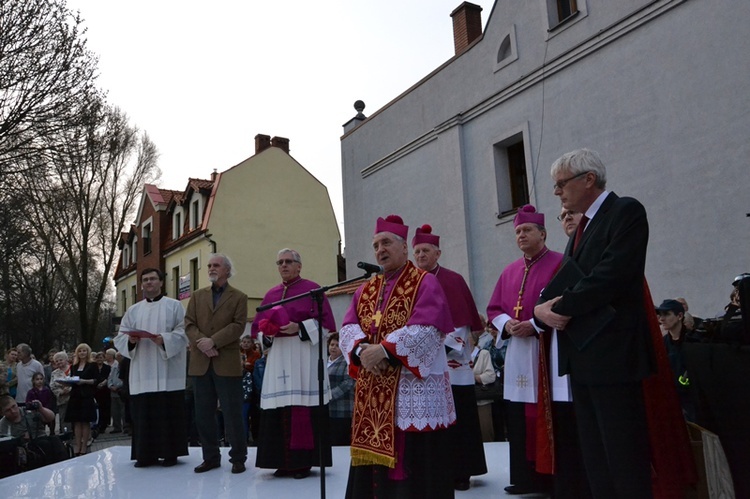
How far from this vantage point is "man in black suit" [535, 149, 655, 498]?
2734 mm

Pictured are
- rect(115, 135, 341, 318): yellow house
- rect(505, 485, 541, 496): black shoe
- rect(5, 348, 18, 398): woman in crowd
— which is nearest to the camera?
rect(505, 485, 541, 496): black shoe

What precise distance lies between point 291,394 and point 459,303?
177 centimetres

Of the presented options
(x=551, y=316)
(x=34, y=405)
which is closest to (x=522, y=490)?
(x=551, y=316)

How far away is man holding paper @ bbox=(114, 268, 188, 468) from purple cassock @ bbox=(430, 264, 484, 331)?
291cm

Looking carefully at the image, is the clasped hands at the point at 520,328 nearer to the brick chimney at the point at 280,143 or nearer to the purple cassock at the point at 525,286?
the purple cassock at the point at 525,286

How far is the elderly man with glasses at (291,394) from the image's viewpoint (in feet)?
18.1

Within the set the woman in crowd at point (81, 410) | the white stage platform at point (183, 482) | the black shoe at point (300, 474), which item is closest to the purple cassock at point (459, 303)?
the white stage platform at point (183, 482)

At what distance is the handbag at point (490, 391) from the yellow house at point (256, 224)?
17224 mm

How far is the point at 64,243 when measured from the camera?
76.0 feet

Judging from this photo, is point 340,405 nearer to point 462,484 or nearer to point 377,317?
point 462,484

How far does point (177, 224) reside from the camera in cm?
2848

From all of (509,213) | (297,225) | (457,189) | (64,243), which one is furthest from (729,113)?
(64,243)

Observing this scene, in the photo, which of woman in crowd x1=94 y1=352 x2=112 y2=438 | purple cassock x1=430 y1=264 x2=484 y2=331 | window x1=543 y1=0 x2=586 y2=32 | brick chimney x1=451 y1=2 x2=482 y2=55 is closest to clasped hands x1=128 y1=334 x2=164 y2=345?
purple cassock x1=430 y1=264 x2=484 y2=331

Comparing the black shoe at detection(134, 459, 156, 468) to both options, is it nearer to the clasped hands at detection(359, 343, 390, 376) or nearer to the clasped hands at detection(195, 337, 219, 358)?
the clasped hands at detection(195, 337, 219, 358)
